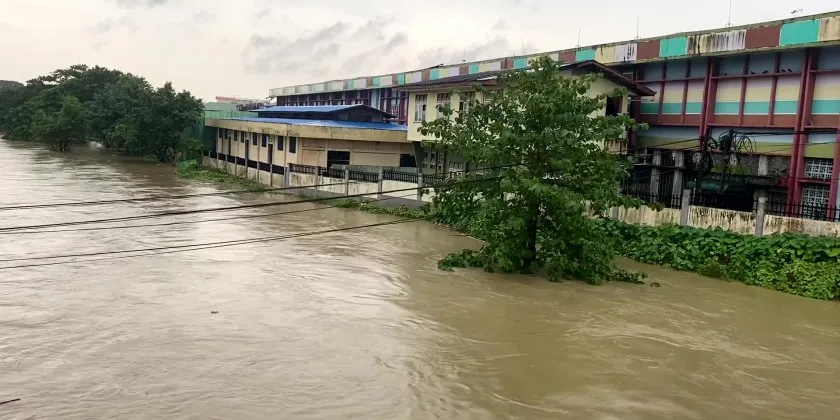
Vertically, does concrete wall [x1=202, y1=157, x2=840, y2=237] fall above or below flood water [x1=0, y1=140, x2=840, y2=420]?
above

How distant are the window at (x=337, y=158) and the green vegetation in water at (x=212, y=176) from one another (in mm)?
3657

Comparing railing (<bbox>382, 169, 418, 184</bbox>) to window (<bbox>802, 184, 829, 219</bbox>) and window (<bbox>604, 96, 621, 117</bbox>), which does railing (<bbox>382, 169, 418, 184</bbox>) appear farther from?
window (<bbox>802, 184, 829, 219</bbox>)

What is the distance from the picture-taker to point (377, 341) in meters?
10.7

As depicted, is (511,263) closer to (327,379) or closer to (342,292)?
(342,292)

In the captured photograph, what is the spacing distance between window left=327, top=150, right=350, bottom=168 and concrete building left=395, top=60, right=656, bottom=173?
3634mm

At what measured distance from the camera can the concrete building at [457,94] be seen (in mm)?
22766

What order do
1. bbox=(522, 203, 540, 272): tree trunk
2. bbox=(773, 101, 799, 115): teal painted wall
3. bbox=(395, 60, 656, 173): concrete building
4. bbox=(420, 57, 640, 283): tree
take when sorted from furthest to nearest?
bbox=(395, 60, 656, 173): concrete building
bbox=(773, 101, 799, 115): teal painted wall
bbox=(522, 203, 540, 272): tree trunk
bbox=(420, 57, 640, 283): tree

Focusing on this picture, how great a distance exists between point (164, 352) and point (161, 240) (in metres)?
9.39

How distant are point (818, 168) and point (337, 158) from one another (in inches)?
800

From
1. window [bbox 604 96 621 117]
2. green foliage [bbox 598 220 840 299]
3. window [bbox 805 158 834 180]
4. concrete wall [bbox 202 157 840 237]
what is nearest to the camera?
green foliage [bbox 598 220 840 299]

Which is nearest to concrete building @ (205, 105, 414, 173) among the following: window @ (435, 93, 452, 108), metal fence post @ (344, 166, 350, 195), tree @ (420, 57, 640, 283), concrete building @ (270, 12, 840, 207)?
metal fence post @ (344, 166, 350, 195)

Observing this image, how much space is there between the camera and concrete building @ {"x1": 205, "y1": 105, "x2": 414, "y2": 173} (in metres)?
31.5

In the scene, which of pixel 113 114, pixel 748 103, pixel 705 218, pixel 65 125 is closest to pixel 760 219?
pixel 705 218

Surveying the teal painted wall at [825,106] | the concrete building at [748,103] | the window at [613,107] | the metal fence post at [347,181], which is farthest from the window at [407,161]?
the teal painted wall at [825,106]
